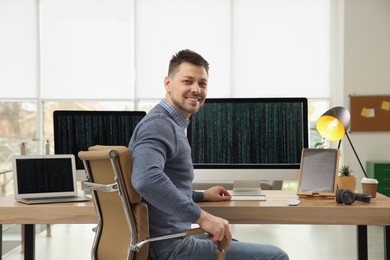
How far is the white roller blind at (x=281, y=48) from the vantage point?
7.77 meters

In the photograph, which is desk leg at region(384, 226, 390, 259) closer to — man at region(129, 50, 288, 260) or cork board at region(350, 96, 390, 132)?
man at region(129, 50, 288, 260)

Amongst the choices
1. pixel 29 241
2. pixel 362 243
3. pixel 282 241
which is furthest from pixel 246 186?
pixel 282 241

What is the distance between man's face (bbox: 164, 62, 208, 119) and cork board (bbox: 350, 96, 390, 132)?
17.9ft

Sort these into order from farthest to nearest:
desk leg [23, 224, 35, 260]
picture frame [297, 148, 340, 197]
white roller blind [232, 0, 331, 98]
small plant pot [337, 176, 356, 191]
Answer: white roller blind [232, 0, 331, 98], desk leg [23, 224, 35, 260], small plant pot [337, 176, 356, 191], picture frame [297, 148, 340, 197]

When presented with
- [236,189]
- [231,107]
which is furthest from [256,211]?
[231,107]

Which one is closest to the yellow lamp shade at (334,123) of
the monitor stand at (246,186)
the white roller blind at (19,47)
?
the monitor stand at (246,186)

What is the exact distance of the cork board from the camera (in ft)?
24.0

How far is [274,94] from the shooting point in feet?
25.6

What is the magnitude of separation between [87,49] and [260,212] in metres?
5.98

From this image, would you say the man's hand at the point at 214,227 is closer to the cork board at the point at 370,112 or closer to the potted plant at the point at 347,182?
the potted plant at the point at 347,182

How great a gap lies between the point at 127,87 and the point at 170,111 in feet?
19.0

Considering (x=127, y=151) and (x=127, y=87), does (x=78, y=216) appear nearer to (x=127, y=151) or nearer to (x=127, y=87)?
(x=127, y=151)

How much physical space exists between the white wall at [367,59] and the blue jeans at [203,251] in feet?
18.1

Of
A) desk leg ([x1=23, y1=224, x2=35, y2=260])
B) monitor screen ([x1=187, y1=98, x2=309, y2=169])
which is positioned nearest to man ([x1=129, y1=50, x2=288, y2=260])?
monitor screen ([x1=187, y1=98, x2=309, y2=169])
